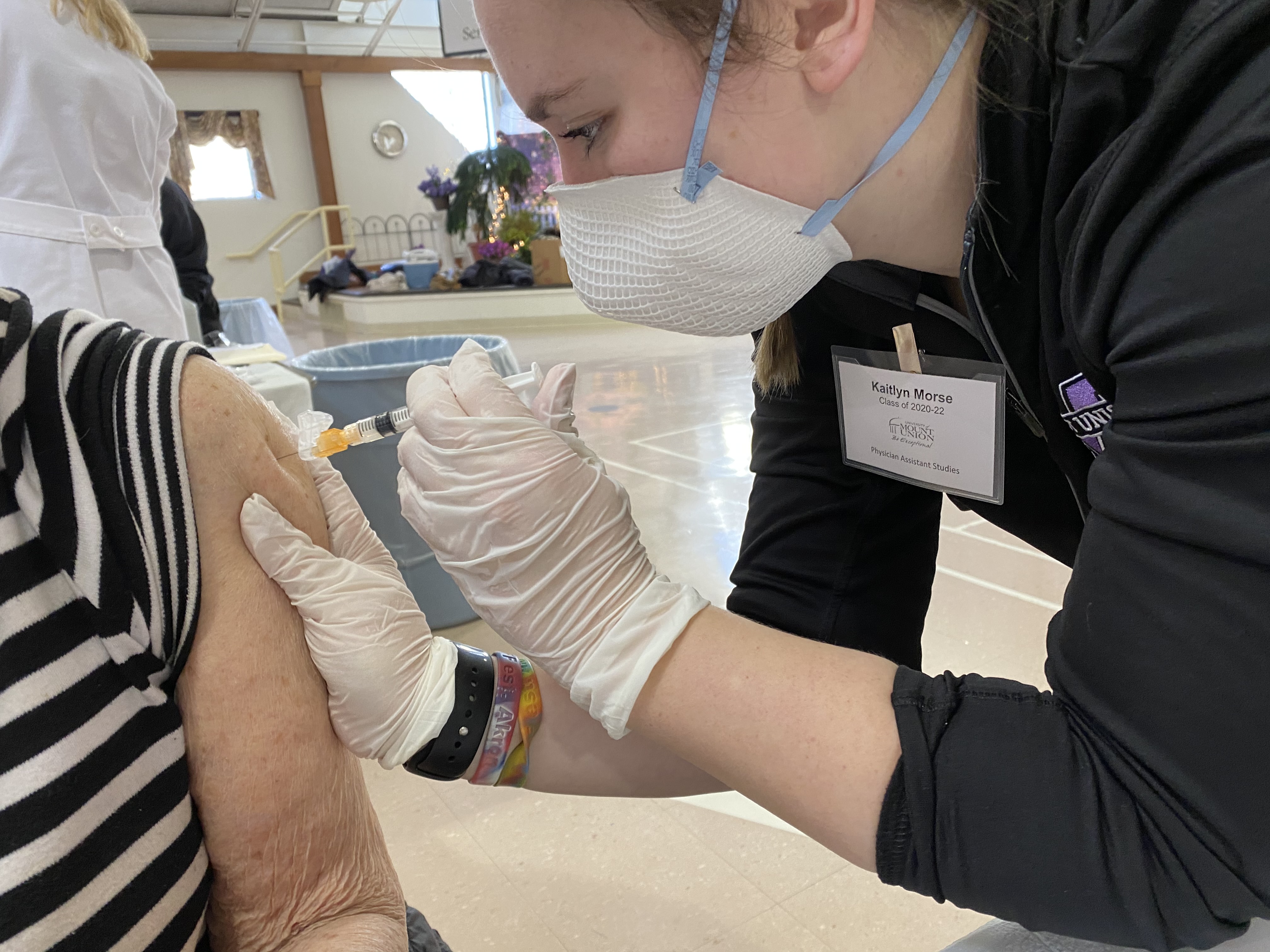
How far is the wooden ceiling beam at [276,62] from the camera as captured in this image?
11586mm

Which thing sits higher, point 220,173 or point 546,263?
point 220,173

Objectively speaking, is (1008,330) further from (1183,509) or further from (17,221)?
(17,221)

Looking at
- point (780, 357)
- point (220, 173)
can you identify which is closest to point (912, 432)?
point (780, 357)

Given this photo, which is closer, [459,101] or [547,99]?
A: [547,99]

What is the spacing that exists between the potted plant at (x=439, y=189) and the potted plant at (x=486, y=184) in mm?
84

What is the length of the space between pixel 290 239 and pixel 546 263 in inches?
238

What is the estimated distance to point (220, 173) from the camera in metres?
12.4

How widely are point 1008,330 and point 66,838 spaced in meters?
0.93

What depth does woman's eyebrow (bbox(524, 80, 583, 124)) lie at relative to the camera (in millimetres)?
765

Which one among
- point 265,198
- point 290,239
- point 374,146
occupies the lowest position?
point 290,239

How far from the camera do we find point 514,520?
2.84 feet

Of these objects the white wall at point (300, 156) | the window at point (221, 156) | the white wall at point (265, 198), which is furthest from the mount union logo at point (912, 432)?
the window at point (221, 156)

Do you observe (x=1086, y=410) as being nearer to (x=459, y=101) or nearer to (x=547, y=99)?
(x=547, y=99)

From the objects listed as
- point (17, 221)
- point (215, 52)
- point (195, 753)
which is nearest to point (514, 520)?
point (195, 753)
